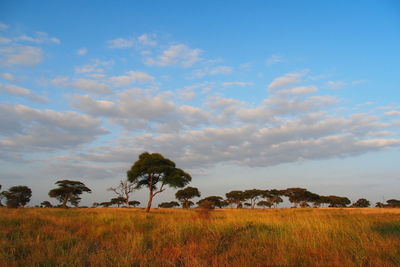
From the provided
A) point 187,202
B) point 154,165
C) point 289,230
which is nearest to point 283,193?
point 187,202

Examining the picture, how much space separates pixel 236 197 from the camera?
246 ft

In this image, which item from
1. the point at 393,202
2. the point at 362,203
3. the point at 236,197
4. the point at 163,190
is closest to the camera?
the point at 163,190

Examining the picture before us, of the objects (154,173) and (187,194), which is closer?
(154,173)

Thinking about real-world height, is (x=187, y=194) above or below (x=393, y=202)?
above

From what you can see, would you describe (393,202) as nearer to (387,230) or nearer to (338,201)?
(338,201)

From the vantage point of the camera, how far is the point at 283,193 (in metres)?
71.9

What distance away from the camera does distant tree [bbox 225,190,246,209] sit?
242 ft

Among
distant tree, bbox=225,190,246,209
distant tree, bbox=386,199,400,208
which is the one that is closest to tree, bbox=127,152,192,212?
distant tree, bbox=225,190,246,209

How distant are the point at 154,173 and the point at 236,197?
48140 mm

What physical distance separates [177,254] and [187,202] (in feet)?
215

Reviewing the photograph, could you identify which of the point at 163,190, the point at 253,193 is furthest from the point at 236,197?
the point at 163,190

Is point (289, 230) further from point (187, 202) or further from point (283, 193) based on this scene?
point (283, 193)

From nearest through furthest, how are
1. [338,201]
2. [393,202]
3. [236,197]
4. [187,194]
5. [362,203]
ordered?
[187,194] → [236,197] → [338,201] → [393,202] → [362,203]

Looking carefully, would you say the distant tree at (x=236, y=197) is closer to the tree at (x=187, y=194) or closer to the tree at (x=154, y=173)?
the tree at (x=187, y=194)
